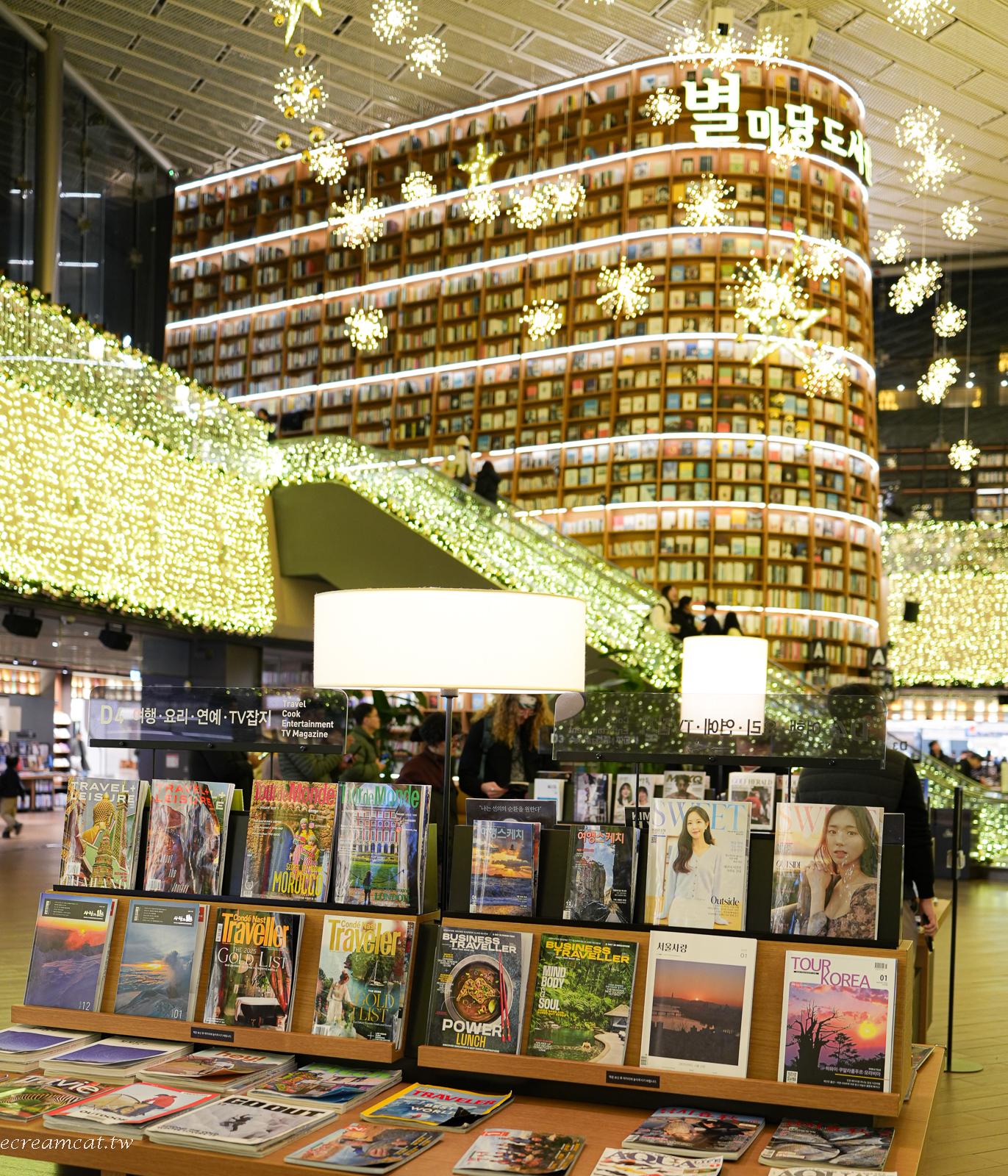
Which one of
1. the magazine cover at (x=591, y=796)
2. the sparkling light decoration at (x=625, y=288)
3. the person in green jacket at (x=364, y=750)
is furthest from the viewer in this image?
the sparkling light decoration at (x=625, y=288)

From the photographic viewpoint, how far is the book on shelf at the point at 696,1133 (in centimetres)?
202

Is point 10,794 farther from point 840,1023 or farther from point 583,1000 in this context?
point 840,1023

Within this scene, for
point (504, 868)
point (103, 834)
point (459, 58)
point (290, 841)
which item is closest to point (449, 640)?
point (504, 868)

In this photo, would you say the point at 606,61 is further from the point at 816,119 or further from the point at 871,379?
the point at 871,379

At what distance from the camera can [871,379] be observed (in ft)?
46.6

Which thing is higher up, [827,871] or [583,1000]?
[827,871]

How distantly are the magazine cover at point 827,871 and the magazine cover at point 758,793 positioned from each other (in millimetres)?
2235

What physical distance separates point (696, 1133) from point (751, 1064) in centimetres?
18

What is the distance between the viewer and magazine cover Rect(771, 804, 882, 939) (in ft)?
7.33

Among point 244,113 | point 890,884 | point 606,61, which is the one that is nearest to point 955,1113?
point 890,884

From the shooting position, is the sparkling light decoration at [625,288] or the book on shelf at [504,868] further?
the sparkling light decoration at [625,288]

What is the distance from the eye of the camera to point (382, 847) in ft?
8.33

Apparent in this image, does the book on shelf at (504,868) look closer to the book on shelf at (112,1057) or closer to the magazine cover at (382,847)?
→ the magazine cover at (382,847)

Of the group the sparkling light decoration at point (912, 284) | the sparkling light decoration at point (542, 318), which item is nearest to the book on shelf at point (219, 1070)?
the sparkling light decoration at point (542, 318)
